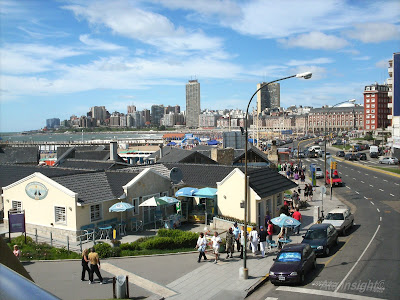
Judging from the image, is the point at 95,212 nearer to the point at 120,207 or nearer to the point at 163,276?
A: the point at 120,207

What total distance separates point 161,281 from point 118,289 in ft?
8.12

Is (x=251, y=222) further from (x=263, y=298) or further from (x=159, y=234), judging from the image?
(x=263, y=298)

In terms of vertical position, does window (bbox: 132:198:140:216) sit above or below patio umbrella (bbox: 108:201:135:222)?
below

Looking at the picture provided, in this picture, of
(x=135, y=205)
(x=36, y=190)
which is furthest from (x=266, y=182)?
(x=36, y=190)

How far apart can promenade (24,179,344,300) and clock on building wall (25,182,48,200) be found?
21.0 ft

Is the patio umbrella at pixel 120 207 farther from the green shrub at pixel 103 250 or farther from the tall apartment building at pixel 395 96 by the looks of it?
the tall apartment building at pixel 395 96

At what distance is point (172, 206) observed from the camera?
89.0 feet

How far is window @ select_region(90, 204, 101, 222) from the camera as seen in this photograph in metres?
22.5

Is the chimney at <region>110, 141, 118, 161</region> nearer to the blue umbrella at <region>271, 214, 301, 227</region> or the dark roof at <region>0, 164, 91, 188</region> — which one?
the dark roof at <region>0, 164, 91, 188</region>

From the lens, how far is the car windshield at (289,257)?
15.5 metres

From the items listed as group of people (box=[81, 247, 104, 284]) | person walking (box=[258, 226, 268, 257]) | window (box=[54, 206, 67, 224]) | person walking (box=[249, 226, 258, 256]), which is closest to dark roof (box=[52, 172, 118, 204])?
window (box=[54, 206, 67, 224])

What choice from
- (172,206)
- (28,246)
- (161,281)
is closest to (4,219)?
(28,246)

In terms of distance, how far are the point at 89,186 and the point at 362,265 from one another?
1537 cm

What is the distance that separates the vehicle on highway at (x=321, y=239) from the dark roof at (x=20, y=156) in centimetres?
3781
